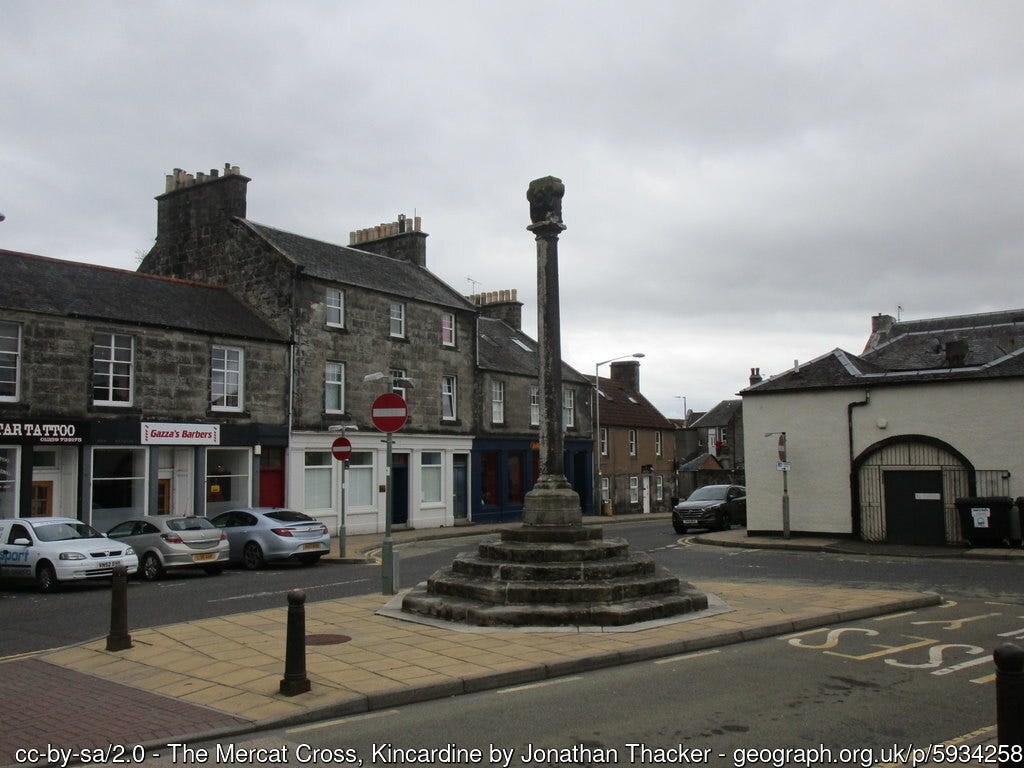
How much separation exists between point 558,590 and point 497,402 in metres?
26.1

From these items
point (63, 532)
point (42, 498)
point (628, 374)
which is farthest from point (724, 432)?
point (63, 532)

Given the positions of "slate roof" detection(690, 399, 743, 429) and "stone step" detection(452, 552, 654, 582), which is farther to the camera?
"slate roof" detection(690, 399, 743, 429)

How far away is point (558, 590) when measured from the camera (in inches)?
430

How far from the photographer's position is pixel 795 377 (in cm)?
2588

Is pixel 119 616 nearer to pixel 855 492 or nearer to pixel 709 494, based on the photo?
pixel 855 492

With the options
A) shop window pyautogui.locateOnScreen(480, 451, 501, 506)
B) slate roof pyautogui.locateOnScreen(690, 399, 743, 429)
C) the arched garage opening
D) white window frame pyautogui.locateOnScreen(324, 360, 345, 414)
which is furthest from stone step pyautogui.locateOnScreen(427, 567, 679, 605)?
slate roof pyautogui.locateOnScreen(690, 399, 743, 429)

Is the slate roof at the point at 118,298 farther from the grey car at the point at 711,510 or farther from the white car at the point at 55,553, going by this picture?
the grey car at the point at 711,510

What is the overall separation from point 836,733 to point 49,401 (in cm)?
2053

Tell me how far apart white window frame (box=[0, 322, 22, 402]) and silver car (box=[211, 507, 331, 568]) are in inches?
225

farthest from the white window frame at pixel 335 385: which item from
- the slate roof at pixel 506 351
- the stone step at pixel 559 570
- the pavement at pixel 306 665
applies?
the stone step at pixel 559 570

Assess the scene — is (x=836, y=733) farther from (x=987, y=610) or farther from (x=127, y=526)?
(x=127, y=526)

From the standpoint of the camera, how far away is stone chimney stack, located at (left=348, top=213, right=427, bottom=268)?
3612 centimetres

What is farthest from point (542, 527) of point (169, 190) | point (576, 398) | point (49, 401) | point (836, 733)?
point (576, 398)

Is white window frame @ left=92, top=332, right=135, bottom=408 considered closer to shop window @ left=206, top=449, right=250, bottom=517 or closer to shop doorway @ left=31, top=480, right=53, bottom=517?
shop doorway @ left=31, top=480, right=53, bottom=517
